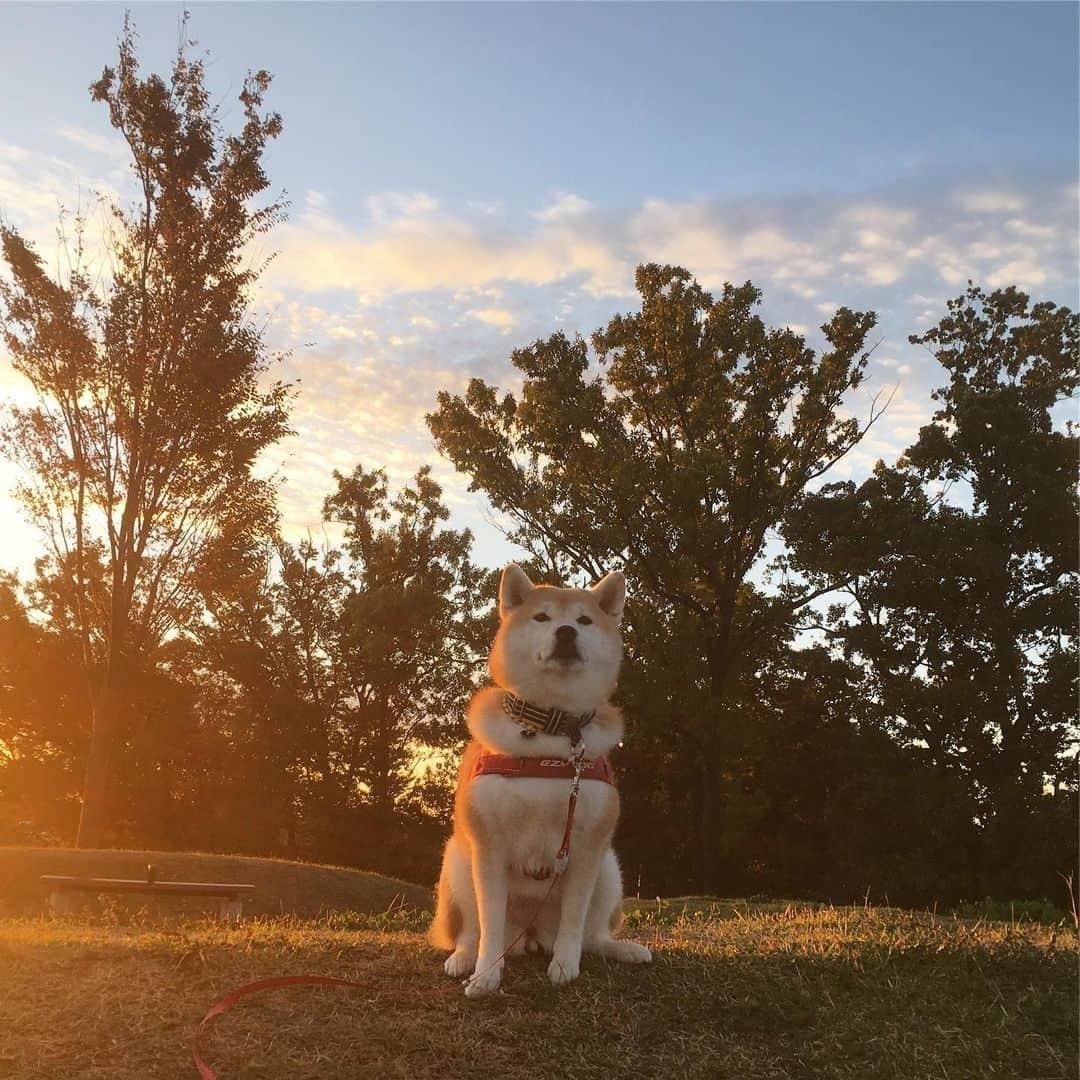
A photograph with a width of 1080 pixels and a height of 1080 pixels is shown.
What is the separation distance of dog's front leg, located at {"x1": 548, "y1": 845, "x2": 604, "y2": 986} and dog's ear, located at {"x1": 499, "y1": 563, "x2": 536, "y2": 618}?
136 cm

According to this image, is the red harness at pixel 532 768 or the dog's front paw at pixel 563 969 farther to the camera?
the dog's front paw at pixel 563 969

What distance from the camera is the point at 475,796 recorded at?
509cm

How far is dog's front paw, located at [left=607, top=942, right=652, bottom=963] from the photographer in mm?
5820

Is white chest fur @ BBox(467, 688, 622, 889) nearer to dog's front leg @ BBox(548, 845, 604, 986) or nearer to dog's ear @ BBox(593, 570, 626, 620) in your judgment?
dog's front leg @ BBox(548, 845, 604, 986)

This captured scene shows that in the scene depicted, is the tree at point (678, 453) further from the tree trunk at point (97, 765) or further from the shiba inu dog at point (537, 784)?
the shiba inu dog at point (537, 784)

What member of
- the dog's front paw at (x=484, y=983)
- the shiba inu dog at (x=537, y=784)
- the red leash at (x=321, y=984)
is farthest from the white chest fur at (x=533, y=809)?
the dog's front paw at (x=484, y=983)

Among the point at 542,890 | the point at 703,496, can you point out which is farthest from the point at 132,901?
the point at 703,496

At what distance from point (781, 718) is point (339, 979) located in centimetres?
2572

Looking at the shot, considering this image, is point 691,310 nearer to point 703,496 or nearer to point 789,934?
point 703,496

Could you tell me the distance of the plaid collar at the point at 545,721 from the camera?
5199 mm

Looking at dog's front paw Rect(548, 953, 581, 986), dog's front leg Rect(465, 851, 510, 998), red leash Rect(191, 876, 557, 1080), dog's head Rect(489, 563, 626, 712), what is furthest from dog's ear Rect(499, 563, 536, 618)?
dog's front paw Rect(548, 953, 581, 986)

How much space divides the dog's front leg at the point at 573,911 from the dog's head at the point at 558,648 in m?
0.78

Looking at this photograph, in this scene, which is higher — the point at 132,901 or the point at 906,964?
the point at 906,964

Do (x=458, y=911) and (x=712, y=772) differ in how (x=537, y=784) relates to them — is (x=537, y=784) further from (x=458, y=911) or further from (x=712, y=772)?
(x=712, y=772)
